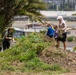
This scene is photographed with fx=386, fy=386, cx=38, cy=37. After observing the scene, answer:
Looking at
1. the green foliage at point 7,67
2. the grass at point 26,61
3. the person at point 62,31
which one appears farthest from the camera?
the person at point 62,31

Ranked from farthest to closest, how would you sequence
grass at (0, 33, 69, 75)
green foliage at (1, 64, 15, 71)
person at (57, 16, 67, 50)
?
person at (57, 16, 67, 50)
grass at (0, 33, 69, 75)
green foliage at (1, 64, 15, 71)

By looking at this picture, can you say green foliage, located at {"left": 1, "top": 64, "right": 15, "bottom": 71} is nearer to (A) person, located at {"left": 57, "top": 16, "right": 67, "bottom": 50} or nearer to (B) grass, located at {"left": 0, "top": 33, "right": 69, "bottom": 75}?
(B) grass, located at {"left": 0, "top": 33, "right": 69, "bottom": 75}

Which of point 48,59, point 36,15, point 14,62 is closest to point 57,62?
point 48,59

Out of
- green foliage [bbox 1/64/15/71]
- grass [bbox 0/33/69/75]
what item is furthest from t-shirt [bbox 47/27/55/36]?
green foliage [bbox 1/64/15/71]

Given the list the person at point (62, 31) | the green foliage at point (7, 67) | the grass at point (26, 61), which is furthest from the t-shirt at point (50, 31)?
the green foliage at point (7, 67)

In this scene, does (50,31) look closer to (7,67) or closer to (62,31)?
(62,31)

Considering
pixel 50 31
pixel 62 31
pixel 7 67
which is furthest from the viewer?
pixel 50 31

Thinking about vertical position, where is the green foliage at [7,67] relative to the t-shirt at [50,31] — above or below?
below

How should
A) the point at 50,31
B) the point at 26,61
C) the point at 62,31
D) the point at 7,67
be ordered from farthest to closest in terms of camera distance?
the point at 50,31 < the point at 62,31 < the point at 26,61 < the point at 7,67

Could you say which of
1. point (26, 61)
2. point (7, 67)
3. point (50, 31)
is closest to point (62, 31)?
point (50, 31)

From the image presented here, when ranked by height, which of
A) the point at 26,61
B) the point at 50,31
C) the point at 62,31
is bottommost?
the point at 26,61

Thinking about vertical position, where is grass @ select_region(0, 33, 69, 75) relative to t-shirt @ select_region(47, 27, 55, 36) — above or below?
below

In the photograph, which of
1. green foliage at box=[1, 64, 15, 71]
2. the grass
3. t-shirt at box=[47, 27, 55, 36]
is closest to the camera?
green foliage at box=[1, 64, 15, 71]

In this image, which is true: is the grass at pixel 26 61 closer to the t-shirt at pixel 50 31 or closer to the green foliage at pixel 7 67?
the green foliage at pixel 7 67
